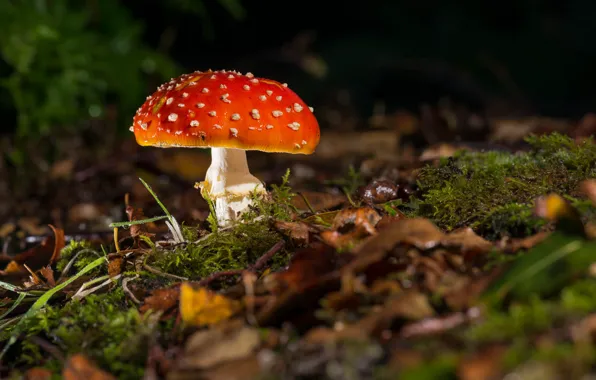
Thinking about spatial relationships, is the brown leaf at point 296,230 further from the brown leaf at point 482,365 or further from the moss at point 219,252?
the brown leaf at point 482,365

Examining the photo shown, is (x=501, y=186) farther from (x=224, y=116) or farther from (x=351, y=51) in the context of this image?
(x=351, y=51)

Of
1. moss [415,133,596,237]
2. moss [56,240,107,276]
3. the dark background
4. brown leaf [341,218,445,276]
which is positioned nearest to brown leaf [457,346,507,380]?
brown leaf [341,218,445,276]

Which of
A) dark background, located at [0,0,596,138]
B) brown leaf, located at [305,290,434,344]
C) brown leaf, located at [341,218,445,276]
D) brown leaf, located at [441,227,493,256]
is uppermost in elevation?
brown leaf, located at [341,218,445,276]

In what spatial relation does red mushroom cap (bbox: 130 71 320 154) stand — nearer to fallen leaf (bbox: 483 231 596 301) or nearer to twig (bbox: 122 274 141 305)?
twig (bbox: 122 274 141 305)

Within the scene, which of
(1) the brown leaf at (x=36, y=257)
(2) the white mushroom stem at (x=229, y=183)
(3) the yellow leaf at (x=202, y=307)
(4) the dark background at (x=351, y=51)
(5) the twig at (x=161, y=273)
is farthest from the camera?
(4) the dark background at (x=351, y=51)

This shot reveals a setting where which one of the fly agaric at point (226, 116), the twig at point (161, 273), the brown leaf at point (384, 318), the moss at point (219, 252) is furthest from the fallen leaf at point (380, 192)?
the brown leaf at point (384, 318)

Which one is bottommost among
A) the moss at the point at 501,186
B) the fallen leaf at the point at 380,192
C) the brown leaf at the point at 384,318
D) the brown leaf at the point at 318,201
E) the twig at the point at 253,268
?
the brown leaf at the point at 318,201
